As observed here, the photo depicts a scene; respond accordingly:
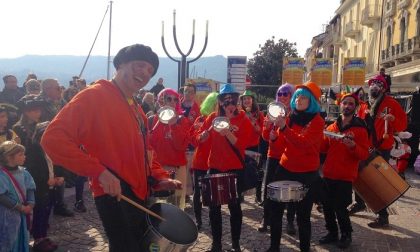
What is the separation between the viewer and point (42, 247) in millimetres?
4977

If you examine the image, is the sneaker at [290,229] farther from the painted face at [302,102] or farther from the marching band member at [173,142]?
the painted face at [302,102]

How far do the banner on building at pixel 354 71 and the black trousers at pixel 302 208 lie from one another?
42.6 ft

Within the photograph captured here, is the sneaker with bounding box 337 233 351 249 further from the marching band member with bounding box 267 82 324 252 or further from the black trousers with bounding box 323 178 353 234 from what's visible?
the marching band member with bounding box 267 82 324 252

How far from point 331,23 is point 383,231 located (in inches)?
2205

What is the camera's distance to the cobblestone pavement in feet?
17.7

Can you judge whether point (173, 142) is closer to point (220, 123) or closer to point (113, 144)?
point (220, 123)

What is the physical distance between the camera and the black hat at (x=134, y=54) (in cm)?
293

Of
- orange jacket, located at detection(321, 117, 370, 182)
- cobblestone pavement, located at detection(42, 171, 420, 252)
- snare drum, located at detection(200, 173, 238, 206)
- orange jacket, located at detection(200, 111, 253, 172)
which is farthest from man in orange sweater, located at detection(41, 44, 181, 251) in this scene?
orange jacket, located at detection(321, 117, 370, 182)

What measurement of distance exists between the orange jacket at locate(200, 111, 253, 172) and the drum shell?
172 cm

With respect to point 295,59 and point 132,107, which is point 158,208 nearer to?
point 132,107

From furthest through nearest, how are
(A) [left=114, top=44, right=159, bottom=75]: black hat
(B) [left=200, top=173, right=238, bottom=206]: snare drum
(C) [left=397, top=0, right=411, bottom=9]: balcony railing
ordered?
(C) [left=397, top=0, right=411, bottom=9]: balcony railing
(B) [left=200, top=173, right=238, bottom=206]: snare drum
(A) [left=114, top=44, right=159, bottom=75]: black hat

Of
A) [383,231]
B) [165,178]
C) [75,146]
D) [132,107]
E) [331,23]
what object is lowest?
[383,231]

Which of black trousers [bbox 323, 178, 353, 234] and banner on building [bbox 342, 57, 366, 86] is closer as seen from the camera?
black trousers [bbox 323, 178, 353, 234]

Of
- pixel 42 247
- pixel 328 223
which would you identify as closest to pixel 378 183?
pixel 328 223
